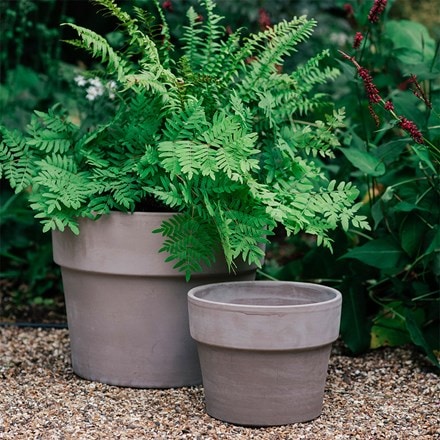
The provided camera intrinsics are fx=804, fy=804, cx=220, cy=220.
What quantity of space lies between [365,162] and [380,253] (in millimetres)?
278

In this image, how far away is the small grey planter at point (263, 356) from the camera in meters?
1.83

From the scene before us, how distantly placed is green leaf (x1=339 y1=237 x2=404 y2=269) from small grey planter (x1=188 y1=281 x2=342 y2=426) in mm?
437

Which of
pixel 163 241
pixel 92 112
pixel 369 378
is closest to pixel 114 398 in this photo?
pixel 163 241

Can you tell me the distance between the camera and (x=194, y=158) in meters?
1.90

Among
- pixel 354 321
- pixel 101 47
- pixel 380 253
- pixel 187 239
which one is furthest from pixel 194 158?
pixel 354 321

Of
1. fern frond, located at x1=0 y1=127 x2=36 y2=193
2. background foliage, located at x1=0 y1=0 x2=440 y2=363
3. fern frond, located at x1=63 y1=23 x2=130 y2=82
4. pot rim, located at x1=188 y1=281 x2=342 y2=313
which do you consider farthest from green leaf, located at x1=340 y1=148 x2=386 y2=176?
fern frond, located at x1=0 y1=127 x2=36 y2=193

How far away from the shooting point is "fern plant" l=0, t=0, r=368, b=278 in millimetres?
1952

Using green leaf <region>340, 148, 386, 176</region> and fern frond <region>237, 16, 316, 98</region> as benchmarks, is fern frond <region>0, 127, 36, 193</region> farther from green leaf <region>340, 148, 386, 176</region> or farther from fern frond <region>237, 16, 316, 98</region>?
green leaf <region>340, 148, 386, 176</region>

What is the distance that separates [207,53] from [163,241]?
1.86ft

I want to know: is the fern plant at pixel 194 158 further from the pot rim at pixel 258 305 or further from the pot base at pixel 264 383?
the pot base at pixel 264 383

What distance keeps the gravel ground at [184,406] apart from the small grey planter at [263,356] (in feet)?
0.16

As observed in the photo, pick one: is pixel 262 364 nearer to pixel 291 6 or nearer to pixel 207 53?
pixel 207 53

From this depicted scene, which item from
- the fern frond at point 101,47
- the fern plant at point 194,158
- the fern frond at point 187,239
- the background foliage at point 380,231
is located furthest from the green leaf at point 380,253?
the fern frond at point 101,47

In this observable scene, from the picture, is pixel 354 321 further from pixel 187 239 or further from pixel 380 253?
pixel 187 239
